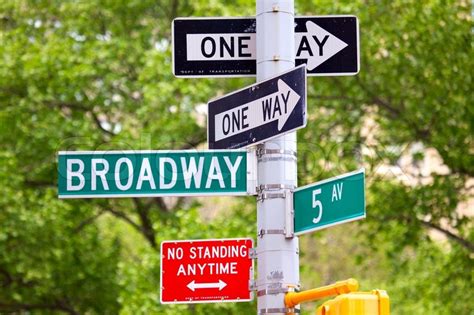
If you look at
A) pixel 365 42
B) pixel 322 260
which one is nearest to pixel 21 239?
pixel 365 42

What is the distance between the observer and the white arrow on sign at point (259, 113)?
710 cm

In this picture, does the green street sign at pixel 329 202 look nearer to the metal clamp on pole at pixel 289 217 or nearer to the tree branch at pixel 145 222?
the metal clamp on pole at pixel 289 217

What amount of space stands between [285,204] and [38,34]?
59.9 feet

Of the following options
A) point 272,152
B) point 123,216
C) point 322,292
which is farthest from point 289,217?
point 123,216

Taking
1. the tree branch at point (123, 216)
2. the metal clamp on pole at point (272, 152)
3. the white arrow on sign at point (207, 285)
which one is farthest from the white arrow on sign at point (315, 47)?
the tree branch at point (123, 216)

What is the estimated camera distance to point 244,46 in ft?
25.3

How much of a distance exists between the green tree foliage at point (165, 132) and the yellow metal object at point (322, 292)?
12.3m

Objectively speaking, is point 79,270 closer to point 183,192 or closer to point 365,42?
point 365,42

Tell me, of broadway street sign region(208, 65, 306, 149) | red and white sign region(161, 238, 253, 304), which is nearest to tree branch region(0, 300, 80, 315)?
red and white sign region(161, 238, 253, 304)

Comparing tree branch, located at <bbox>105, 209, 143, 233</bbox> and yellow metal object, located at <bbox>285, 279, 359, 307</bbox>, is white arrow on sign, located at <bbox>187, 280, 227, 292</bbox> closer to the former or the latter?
yellow metal object, located at <bbox>285, 279, 359, 307</bbox>

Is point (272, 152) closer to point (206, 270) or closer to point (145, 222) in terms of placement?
point (206, 270)

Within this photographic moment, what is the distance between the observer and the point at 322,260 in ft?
153

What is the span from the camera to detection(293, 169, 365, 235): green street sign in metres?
6.89

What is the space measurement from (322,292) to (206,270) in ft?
4.00
